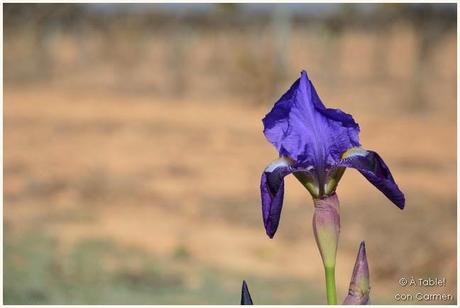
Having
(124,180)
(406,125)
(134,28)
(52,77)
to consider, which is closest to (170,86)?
(52,77)

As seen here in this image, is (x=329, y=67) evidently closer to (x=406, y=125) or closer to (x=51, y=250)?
(x=406, y=125)

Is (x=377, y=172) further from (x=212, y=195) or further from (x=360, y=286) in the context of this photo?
(x=212, y=195)

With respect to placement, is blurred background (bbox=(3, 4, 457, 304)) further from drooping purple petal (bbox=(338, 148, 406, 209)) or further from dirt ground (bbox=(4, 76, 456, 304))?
drooping purple petal (bbox=(338, 148, 406, 209))

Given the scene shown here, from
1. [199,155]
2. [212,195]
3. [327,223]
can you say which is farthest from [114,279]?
[199,155]

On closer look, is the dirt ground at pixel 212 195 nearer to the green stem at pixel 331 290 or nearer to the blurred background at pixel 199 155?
the blurred background at pixel 199 155

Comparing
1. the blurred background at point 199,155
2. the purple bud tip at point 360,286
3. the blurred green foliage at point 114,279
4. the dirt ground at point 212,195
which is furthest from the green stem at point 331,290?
the dirt ground at point 212,195

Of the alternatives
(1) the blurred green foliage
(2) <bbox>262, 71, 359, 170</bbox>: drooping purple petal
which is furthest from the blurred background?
(2) <bbox>262, 71, 359, 170</bbox>: drooping purple petal
